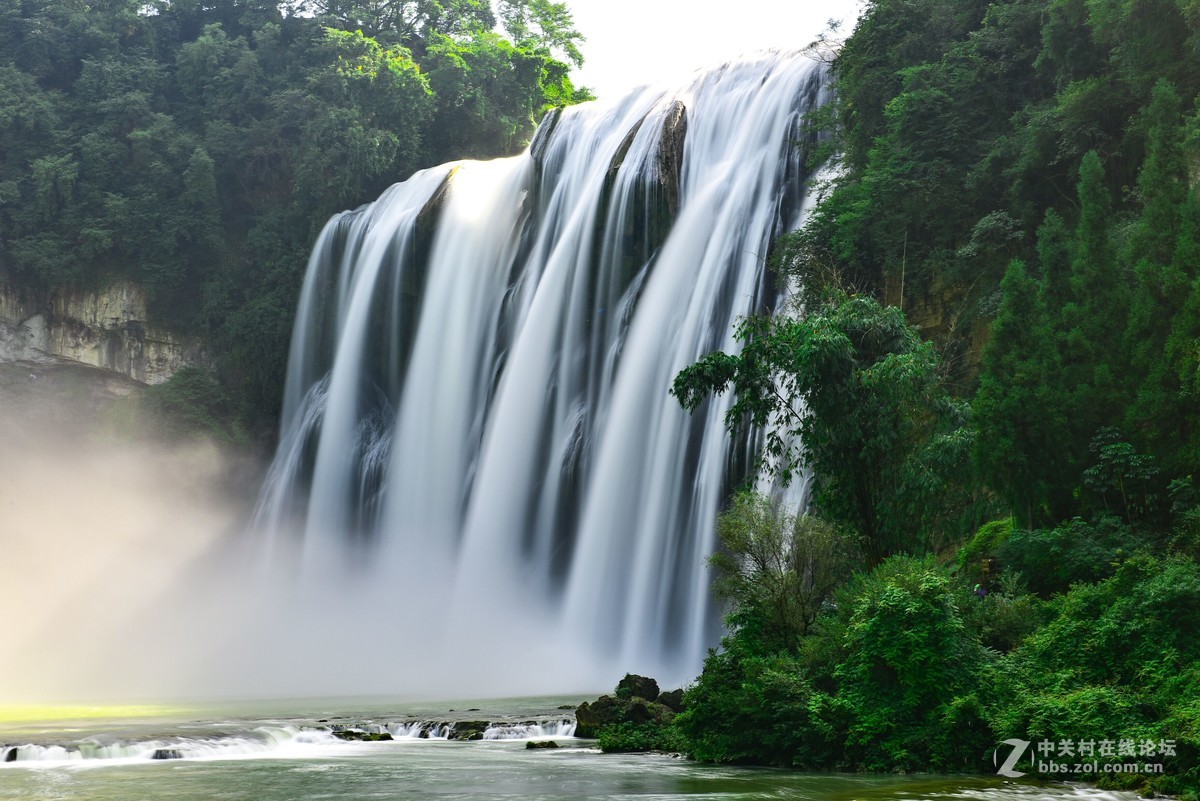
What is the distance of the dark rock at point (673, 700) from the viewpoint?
18.1m

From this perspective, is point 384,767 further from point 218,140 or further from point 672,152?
point 218,140

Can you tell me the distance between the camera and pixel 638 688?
61.4 feet

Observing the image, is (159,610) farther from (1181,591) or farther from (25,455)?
(1181,591)

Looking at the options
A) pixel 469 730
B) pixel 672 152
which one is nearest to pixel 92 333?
pixel 672 152

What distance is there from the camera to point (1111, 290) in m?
19.3

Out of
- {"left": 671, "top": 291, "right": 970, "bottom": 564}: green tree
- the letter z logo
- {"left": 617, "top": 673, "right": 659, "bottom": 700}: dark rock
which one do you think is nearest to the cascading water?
{"left": 617, "top": 673, "right": 659, "bottom": 700}: dark rock

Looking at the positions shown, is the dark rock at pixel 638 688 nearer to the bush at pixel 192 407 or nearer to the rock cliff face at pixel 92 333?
the bush at pixel 192 407

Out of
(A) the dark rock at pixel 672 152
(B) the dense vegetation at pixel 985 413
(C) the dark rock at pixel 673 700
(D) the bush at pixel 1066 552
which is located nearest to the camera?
(B) the dense vegetation at pixel 985 413

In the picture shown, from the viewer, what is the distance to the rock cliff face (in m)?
45.9

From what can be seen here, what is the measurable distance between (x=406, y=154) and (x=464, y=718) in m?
32.7

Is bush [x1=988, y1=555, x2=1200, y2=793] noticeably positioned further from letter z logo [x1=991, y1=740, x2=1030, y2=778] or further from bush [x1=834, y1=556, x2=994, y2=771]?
bush [x1=834, y1=556, x2=994, y2=771]

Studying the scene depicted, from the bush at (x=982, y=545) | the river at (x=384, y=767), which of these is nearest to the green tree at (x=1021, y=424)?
the bush at (x=982, y=545)

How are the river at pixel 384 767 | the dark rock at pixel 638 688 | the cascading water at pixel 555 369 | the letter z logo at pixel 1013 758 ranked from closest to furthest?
the river at pixel 384 767
the letter z logo at pixel 1013 758
the dark rock at pixel 638 688
the cascading water at pixel 555 369

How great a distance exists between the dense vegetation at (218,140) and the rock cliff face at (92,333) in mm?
636
